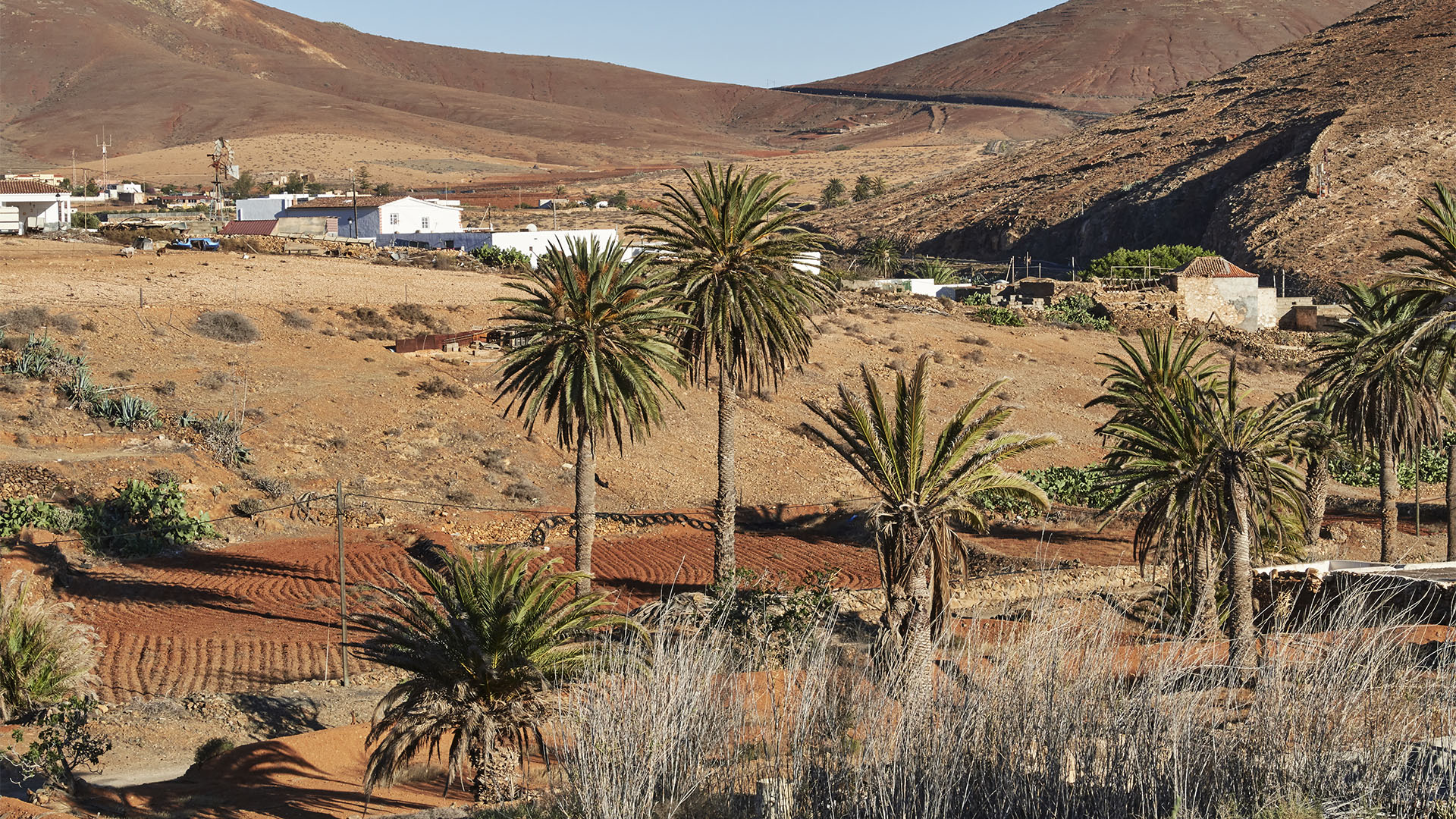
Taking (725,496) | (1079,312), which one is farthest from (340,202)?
(725,496)

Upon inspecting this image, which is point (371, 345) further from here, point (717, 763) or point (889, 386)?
point (717, 763)

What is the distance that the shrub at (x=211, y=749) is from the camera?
676 inches

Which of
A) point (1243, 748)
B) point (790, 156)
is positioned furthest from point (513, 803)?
point (790, 156)

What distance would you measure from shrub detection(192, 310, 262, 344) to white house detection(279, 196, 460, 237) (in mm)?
33659

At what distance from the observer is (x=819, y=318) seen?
187 ft

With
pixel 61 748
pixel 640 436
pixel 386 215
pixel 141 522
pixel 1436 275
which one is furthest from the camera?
pixel 386 215

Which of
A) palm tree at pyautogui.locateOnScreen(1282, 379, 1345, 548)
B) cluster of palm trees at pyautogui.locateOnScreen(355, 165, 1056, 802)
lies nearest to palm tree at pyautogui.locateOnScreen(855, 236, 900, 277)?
palm tree at pyautogui.locateOnScreen(1282, 379, 1345, 548)

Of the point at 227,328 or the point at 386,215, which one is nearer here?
the point at 227,328

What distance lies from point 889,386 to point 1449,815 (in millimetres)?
38907

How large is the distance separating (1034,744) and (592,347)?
11.5 m

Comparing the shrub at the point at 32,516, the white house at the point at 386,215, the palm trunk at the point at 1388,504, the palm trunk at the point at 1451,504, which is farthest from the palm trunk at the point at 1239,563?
the white house at the point at 386,215

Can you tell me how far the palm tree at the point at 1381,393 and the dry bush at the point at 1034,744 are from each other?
601 inches

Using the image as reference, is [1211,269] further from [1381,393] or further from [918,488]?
[918,488]

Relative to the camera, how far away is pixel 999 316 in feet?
204
